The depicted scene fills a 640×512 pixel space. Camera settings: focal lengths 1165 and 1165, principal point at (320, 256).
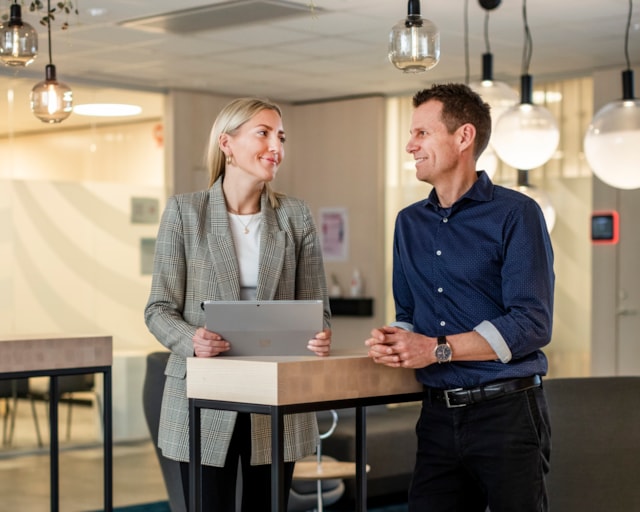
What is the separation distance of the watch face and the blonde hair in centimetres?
82

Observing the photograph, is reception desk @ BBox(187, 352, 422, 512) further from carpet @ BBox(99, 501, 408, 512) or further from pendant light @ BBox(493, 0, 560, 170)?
carpet @ BBox(99, 501, 408, 512)

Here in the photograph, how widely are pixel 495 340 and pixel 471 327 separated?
5.0 inches

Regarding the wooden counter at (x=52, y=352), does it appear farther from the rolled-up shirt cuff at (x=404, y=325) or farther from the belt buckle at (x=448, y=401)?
the belt buckle at (x=448, y=401)

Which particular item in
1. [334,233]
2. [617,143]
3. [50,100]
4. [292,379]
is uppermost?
[50,100]

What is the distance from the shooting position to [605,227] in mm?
8641

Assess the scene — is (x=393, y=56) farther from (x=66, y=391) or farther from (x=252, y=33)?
(x=66, y=391)

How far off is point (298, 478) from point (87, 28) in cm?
329

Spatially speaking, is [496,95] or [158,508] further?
[158,508]

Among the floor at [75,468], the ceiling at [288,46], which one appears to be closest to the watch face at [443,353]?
the ceiling at [288,46]

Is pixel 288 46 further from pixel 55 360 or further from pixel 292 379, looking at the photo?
pixel 292 379

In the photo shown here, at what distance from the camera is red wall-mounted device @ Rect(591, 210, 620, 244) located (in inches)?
338

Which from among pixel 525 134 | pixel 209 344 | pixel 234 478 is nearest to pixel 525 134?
pixel 525 134

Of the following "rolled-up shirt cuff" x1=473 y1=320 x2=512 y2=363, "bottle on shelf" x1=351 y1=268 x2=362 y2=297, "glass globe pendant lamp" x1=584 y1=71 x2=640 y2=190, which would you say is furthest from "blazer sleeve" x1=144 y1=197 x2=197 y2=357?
"bottle on shelf" x1=351 y1=268 x2=362 y2=297

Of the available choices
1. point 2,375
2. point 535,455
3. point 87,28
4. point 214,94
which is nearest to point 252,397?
point 535,455
